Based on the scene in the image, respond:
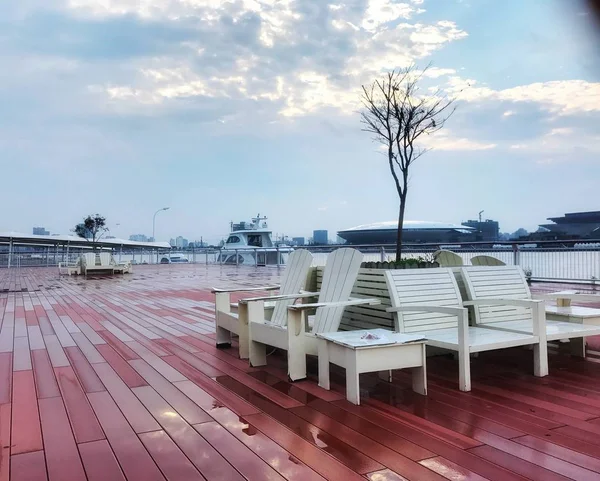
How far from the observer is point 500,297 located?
3.72m

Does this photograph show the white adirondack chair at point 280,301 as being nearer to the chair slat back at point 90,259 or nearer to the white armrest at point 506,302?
the white armrest at point 506,302

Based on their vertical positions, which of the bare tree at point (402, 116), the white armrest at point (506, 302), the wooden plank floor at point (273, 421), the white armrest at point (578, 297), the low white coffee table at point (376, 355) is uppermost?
the bare tree at point (402, 116)

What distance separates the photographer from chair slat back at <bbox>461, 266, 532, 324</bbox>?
3.64 metres

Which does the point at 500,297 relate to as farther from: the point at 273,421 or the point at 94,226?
the point at 94,226

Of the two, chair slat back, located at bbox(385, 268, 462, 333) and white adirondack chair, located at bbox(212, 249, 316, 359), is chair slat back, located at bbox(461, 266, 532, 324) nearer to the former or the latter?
chair slat back, located at bbox(385, 268, 462, 333)

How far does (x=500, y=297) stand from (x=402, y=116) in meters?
2.07

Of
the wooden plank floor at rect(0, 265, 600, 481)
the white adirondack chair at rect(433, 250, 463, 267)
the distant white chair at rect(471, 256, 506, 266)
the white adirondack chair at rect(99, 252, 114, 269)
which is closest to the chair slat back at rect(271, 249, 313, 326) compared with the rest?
the wooden plank floor at rect(0, 265, 600, 481)

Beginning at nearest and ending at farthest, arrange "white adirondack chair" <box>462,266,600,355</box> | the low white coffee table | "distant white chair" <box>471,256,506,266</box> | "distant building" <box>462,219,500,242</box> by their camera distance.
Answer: the low white coffee table
"white adirondack chair" <box>462,266,600,355</box>
"distant white chair" <box>471,256,506,266</box>
"distant building" <box>462,219,500,242</box>

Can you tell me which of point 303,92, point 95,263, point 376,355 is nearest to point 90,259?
point 95,263

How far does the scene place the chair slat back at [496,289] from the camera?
3645 millimetres

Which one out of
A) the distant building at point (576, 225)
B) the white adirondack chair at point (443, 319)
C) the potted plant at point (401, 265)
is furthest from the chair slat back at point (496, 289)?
the distant building at point (576, 225)

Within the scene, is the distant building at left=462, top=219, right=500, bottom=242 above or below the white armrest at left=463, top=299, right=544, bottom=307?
above

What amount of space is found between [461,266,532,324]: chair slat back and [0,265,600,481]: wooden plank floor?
34 centimetres

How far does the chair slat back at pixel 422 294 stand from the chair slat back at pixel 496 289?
0.24m
